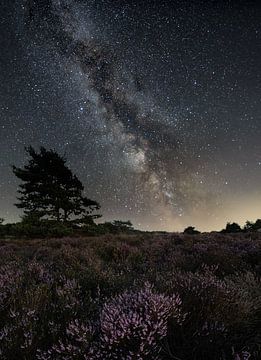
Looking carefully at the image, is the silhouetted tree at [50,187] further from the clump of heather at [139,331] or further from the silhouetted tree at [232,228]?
the clump of heather at [139,331]

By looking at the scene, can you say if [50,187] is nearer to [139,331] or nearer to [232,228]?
[232,228]

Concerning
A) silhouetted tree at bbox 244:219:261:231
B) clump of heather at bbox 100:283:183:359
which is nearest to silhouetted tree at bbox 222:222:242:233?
silhouetted tree at bbox 244:219:261:231

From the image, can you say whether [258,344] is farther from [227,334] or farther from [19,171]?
[19,171]

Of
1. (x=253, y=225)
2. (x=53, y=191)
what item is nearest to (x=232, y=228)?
(x=253, y=225)

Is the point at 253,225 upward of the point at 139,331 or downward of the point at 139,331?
upward

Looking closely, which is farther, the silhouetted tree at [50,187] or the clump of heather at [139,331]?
the silhouetted tree at [50,187]

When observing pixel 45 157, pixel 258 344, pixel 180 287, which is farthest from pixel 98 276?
pixel 45 157

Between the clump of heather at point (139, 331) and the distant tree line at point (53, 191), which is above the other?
the distant tree line at point (53, 191)

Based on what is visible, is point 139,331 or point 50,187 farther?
point 50,187

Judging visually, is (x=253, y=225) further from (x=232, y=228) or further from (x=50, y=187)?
(x=50, y=187)

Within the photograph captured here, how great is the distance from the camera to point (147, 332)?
7.59 ft

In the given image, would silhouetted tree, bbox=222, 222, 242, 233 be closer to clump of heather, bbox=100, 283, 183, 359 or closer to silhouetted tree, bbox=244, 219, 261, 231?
silhouetted tree, bbox=244, 219, 261, 231

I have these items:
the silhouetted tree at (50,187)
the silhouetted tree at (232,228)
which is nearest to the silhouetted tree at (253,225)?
the silhouetted tree at (232,228)

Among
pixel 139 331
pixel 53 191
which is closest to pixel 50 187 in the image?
pixel 53 191
